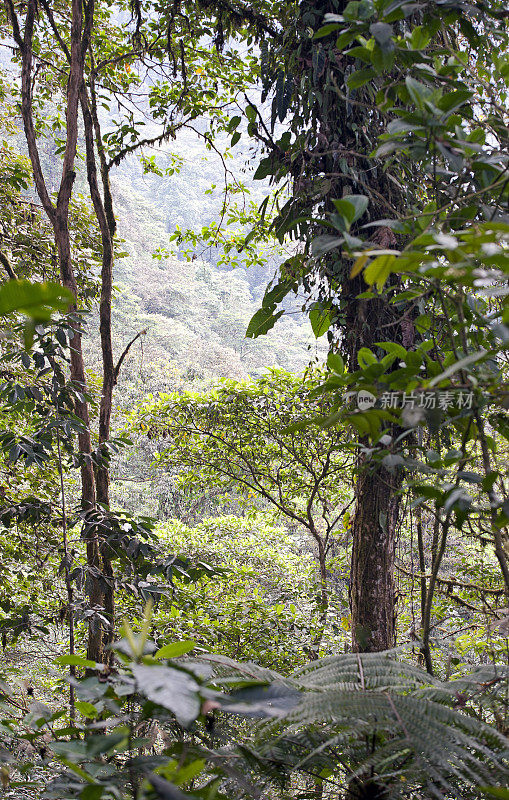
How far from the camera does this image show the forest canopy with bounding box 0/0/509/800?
54 centimetres

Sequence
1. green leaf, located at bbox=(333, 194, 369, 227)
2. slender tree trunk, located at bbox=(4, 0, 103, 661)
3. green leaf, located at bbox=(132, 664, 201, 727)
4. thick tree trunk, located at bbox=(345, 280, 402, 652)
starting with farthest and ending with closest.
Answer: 1. slender tree trunk, located at bbox=(4, 0, 103, 661)
2. thick tree trunk, located at bbox=(345, 280, 402, 652)
3. green leaf, located at bbox=(333, 194, 369, 227)
4. green leaf, located at bbox=(132, 664, 201, 727)

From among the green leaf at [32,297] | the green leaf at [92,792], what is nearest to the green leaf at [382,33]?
the green leaf at [32,297]

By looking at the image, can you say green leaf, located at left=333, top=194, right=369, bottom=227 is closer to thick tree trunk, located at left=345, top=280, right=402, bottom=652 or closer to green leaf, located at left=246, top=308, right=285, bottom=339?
green leaf, located at left=246, top=308, right=285, bottom=339

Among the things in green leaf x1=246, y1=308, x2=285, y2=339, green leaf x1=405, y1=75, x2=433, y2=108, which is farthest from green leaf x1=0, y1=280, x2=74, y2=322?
green leaf x1=246, y1=308, x2=285, y2=339

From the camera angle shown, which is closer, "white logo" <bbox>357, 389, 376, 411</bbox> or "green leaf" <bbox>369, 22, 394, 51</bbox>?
"green leaf" <bbox>369, 22, 394, 51</bbox>

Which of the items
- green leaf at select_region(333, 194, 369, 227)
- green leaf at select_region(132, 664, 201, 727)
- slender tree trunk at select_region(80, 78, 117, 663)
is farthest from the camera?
slender tree trunk at select_region(80, 78, 117, 663)

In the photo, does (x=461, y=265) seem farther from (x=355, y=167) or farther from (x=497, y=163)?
(x=355, y=167)

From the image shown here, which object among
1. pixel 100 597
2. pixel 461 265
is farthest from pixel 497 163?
pixel 100 597

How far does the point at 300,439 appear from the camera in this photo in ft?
11.4

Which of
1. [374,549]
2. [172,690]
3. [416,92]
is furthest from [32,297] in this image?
[374,549]

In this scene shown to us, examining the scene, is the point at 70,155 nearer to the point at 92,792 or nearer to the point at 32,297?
the point at 32,297

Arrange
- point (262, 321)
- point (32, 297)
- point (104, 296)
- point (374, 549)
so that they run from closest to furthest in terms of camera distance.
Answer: point (32, 297), point (262, 321), point (374, 549), point (104, 296)

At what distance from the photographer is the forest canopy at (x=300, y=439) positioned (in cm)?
54

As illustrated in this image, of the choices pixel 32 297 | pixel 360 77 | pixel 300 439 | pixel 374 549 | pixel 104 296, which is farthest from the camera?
pixel 300 439
